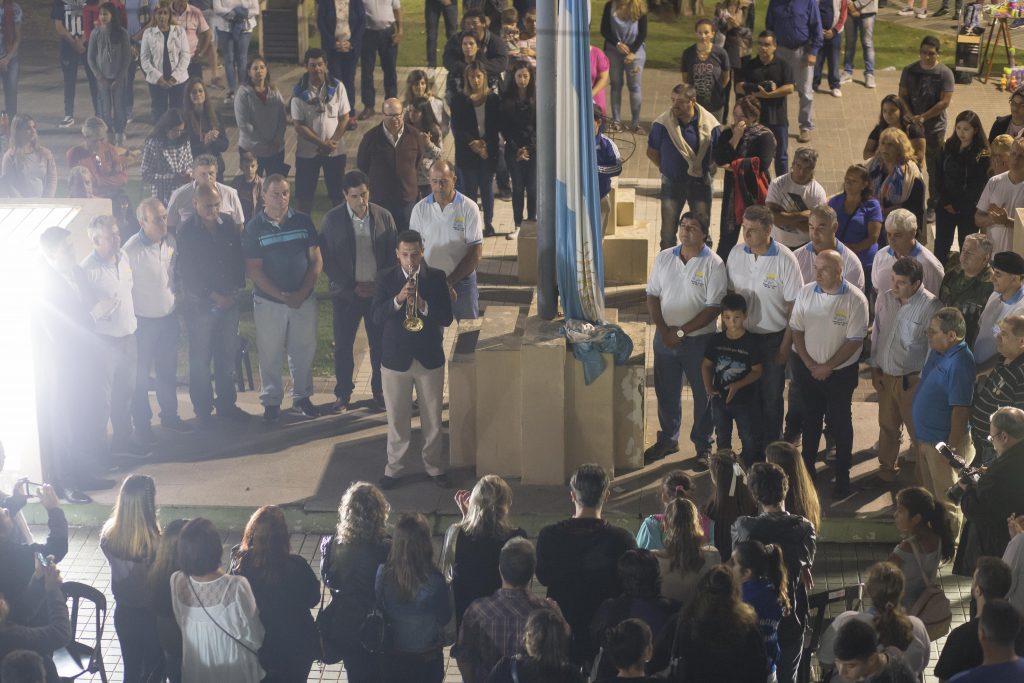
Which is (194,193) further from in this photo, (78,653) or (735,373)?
(78,653)

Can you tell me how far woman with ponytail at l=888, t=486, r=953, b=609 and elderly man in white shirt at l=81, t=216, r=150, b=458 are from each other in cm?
512

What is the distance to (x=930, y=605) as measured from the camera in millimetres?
6828

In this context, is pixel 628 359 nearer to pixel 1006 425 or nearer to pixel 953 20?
pixel 1006 425

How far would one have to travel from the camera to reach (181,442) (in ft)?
32.6

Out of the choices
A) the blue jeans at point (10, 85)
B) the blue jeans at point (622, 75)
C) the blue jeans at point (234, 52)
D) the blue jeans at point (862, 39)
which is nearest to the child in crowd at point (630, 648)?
the blue jeans at point (622, 75)

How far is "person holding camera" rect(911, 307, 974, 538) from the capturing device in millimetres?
8172

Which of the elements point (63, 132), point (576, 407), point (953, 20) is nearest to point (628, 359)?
point (576, 407)

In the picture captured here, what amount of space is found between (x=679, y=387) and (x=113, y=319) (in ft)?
12.1

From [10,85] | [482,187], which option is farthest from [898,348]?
[10,85]

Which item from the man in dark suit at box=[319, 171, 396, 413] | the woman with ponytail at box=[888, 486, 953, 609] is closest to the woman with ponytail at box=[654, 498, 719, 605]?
the woman with ponytail at box=[888, 486, 953, 609]

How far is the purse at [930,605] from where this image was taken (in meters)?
6.82

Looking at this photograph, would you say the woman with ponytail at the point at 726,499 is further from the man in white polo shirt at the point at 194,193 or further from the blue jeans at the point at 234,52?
the blue jeans at the point at 234,52

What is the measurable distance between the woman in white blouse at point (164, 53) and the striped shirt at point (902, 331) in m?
9.25

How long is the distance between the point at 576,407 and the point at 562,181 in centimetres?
142
